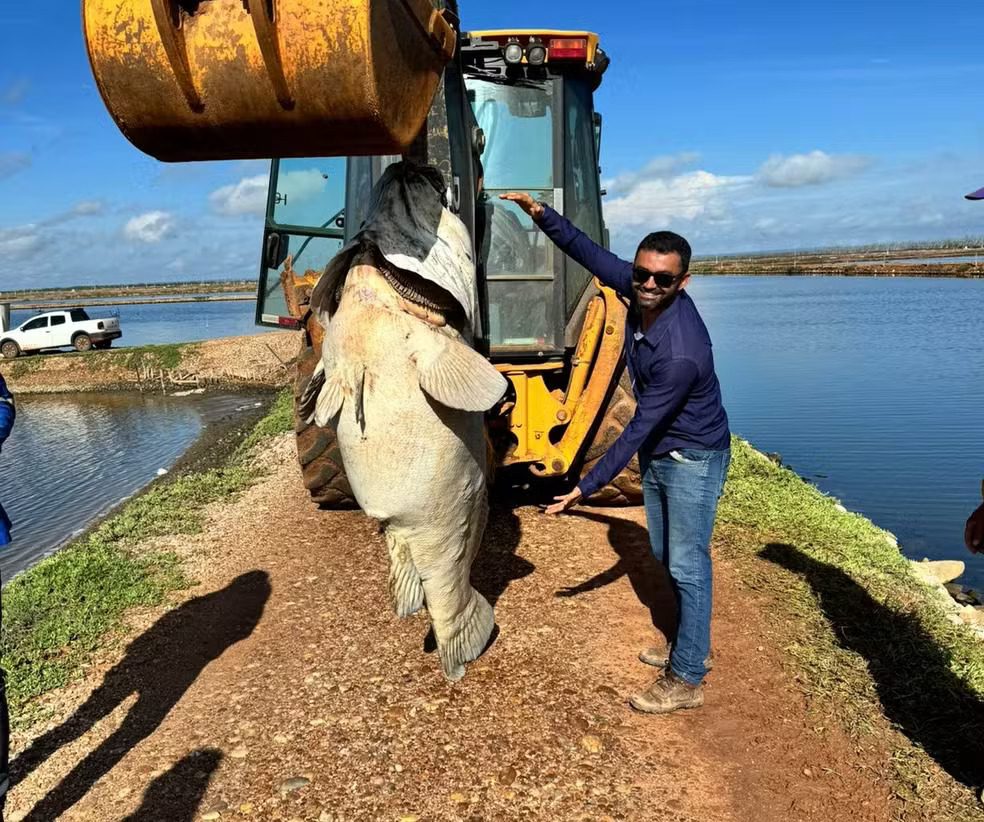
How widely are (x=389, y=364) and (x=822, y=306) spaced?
33.4 metres

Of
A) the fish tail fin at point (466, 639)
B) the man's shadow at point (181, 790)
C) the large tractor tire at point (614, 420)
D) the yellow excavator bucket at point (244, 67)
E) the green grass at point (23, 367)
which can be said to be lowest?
the green grass at point (23, 367)

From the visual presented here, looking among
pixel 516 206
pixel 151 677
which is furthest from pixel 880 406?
pixel 151 677

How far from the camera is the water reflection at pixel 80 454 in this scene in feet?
33.1

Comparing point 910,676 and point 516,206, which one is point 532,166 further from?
point 910,676

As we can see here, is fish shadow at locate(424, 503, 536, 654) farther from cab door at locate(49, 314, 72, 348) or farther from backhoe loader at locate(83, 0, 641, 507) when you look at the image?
cab door at locate(49, 314, 72, 348)

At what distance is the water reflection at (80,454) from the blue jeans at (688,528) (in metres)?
7.26

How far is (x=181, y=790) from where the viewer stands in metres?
3.20

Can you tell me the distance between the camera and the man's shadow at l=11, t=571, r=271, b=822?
3426 millimetres

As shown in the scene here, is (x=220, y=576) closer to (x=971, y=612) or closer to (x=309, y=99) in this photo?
(x=309, y=99)

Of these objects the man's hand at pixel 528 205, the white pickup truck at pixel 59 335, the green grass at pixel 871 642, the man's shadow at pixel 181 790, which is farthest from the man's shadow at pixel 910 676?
the white pickup truck at pixel 59 335

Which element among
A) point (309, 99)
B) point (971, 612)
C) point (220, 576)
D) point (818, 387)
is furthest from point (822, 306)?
point (309, 99)

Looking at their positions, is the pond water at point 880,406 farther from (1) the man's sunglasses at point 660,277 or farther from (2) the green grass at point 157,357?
(2) the green grass at point 157,357

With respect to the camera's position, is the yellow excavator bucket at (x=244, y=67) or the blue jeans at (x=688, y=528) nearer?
the yellow excavator bucket at (x=244, y=67)

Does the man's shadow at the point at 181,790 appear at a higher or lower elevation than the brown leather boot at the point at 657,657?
lower
